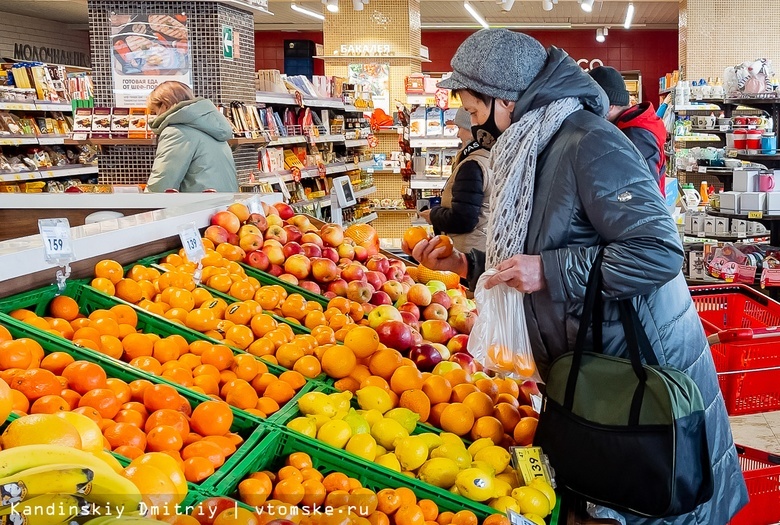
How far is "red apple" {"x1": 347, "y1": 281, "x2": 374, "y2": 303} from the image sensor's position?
3.17m

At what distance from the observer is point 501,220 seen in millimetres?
2035

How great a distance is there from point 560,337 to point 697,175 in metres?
13.0

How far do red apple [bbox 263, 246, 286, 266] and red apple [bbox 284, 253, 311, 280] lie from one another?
5 cm

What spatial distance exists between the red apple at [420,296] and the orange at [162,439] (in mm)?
1688

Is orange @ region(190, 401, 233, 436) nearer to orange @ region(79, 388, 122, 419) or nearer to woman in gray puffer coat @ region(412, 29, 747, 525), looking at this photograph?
orange @ region(79, 388, 122, 419)

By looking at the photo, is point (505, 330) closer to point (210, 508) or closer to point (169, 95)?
point (210, 508)

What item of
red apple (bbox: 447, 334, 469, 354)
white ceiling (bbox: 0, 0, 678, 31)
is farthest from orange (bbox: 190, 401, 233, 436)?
white ceiling (bbox: 0, 0, 678, 31)

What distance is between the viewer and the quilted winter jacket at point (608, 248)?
185 cm

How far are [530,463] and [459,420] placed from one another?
0.25 meters

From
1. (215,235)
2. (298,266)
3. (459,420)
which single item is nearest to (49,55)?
(215,235)

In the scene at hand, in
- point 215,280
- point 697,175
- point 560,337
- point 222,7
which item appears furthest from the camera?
point 697,175

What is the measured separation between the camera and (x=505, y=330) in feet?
6.81

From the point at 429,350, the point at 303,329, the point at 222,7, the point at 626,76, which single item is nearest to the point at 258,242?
the point at 303,329

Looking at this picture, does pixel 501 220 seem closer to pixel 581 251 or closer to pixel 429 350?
pixel 581 251
